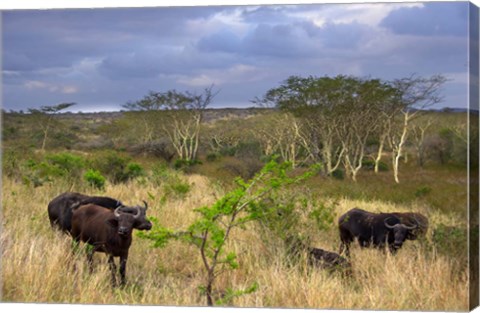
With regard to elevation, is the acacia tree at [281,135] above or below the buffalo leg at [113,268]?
above

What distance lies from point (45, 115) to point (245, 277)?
3.95m

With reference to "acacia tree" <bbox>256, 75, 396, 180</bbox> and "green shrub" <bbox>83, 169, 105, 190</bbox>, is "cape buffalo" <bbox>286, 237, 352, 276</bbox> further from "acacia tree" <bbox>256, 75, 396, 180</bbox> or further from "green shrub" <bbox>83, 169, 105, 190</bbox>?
"green shrub" <bbox>83, 169, 105, 190</bbox>

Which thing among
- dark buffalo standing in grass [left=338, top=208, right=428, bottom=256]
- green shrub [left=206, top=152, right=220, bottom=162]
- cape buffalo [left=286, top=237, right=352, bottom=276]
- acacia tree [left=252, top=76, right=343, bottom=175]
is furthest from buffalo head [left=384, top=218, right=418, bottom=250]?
green shrub [left=206, top=152, right=220, bottom=162]

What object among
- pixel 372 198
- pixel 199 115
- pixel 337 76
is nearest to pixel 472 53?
pixel 337 76

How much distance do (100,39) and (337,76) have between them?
3311 mm

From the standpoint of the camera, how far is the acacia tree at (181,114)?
9617 millimetres

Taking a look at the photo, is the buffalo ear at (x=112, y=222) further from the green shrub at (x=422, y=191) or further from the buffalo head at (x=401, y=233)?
the green shrub at (x=422, y=191)

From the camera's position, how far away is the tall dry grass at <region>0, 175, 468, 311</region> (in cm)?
643

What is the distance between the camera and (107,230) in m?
7.53

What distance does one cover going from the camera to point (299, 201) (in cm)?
785

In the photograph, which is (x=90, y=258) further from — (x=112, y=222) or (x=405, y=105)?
(x=405, y=105)

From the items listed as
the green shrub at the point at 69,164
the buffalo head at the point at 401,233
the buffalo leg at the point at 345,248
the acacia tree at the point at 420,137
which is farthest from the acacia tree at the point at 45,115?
the acacia tree at the point at 420,137

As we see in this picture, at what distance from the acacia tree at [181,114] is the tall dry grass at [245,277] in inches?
85.1

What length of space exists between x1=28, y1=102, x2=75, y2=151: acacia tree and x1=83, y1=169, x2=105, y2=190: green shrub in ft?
2.81
